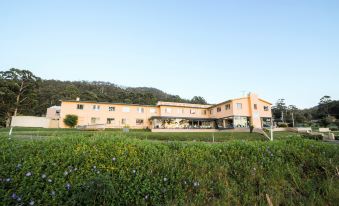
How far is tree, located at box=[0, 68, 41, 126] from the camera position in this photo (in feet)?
112

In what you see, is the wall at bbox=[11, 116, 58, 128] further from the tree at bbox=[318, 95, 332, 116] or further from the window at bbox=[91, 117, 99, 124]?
the tree at bbox=[318, 95, 332, 116]

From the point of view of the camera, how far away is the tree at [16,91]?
34031 mm

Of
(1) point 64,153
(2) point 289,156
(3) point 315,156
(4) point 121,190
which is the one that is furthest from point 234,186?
(1) point 64,153

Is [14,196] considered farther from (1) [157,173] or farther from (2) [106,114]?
(2) [106,114]

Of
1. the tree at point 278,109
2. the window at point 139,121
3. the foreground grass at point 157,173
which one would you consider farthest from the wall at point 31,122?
the tree at point 278,109

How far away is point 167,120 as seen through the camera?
1645 inches

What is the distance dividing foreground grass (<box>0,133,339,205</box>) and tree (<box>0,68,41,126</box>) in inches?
1610

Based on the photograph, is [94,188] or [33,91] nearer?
[94,188]

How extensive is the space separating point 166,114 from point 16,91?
30922 mm

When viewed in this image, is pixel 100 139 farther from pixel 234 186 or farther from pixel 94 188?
pixel 234 186

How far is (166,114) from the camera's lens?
4294cm

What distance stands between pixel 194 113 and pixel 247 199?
1708 inches

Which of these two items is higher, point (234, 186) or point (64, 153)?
point (64, 153)

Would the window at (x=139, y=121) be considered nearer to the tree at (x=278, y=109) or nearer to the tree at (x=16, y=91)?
the tree at (x=16, y=91)
